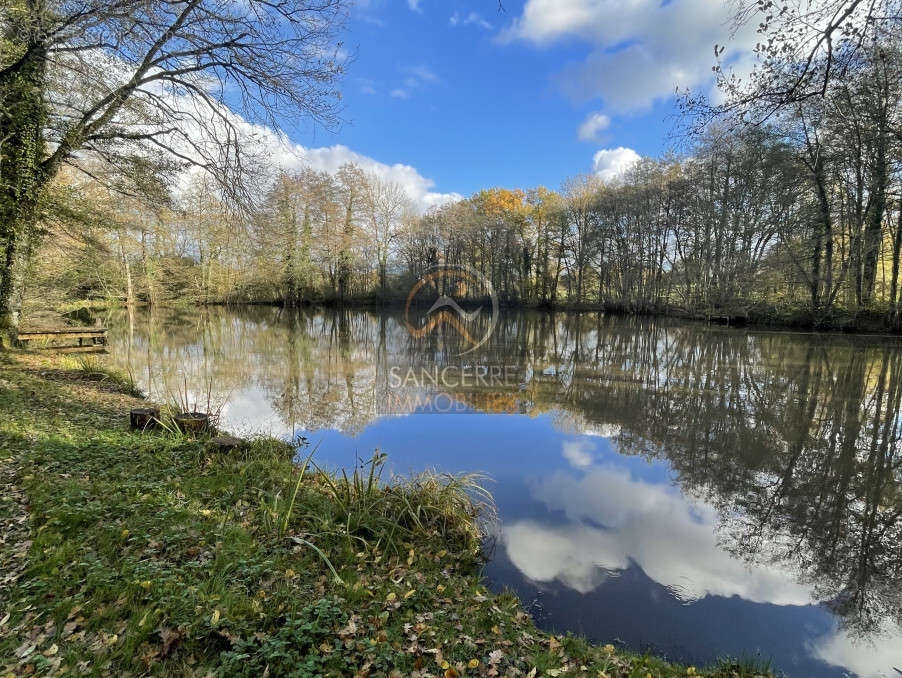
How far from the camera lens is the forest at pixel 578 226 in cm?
814

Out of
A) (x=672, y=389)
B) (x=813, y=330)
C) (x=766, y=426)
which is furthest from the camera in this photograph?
(x=813, y=330)

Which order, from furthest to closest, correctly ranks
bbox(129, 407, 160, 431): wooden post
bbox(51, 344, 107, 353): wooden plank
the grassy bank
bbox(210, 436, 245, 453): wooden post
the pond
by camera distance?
bbox(51, 344, 107, 353): wooden plank < bbox(129, 407, 160, 431): wooden post < bbox(210, 436, 245, 453): wooden post < the pond < the grassy bank

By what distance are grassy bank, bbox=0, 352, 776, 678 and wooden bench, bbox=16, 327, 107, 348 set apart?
8852 mm

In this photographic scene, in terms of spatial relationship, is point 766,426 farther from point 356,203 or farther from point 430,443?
point 356,203

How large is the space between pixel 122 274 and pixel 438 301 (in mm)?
26186

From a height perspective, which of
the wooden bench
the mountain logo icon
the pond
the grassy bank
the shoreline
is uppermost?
the mountain logo icon

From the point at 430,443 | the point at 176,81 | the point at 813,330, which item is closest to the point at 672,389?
the point at 430,443

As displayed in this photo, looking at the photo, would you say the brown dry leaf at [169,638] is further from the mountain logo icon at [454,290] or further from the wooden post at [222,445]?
the mountain logo icon at [454,290]

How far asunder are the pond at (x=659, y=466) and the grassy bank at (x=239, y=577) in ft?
2.09

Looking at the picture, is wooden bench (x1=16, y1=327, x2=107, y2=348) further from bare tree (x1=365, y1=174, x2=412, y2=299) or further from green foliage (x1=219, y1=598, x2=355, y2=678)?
bare tree (x1=365, y1=174, x2=412, y2=299)

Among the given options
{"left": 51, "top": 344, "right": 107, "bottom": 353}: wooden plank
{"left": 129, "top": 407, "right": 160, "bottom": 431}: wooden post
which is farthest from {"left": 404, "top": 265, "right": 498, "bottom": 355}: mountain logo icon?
{"left": 129, "top": 407, "right": 160, "bottom": 431}: wooden post

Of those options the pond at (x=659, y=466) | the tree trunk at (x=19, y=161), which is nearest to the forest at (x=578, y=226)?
the tree trunk at (x=19, y=161)

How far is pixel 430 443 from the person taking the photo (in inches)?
257

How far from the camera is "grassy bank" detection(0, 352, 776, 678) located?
211cm
